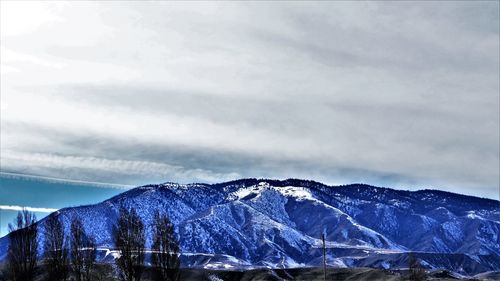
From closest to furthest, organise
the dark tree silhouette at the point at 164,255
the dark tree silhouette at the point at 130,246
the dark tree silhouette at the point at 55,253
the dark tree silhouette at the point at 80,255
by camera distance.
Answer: the dark tree silhouette at the point at 130,246 → the dark tree silhouette at the point at 164,255 → the dark tree silhouette at the point at 55,253 → the dark tree silhouette at the point at 80,255

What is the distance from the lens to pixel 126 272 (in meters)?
109

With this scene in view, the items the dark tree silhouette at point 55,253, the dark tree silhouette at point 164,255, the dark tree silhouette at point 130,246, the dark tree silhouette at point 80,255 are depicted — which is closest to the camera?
the dark tree silhouette at point 130,246

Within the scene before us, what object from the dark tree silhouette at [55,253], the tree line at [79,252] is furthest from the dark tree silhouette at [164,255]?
the dark tree silhouette at [55,253]

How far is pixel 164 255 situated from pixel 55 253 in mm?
22033

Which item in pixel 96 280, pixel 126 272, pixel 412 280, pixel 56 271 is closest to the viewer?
pixel 126 272

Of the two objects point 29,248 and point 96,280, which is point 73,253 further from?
point 96,280

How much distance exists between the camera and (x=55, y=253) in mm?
120625

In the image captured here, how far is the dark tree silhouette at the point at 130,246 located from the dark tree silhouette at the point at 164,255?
8.12 ft

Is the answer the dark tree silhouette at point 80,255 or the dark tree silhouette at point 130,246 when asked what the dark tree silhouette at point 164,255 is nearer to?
the dark tree silhouette at point 130,246

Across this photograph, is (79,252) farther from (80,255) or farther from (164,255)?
(164,255)

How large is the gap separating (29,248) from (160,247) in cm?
2176

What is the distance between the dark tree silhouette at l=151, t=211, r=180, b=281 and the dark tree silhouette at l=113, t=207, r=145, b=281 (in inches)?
97.5

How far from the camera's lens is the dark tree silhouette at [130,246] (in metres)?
109

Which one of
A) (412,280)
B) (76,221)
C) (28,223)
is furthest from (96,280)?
(412,280)
